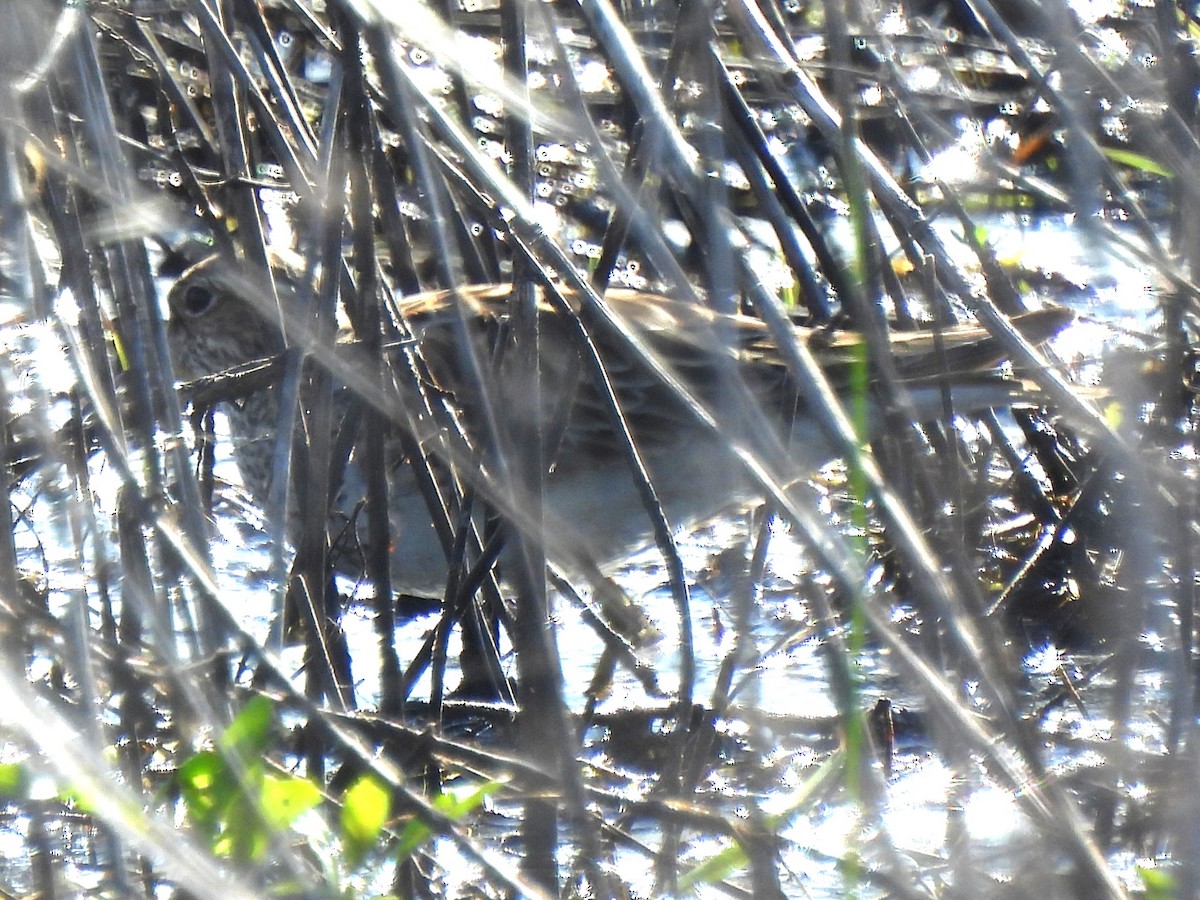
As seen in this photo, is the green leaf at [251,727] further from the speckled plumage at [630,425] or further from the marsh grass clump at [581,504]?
the speckled plumage at [630,425]

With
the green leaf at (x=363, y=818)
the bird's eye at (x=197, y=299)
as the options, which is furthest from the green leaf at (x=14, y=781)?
the bird's eye at (x=197, y=299)

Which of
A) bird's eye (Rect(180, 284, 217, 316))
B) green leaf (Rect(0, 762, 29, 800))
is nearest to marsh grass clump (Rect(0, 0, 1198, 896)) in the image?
green leaf (Rect(0, 762, 29, 800))

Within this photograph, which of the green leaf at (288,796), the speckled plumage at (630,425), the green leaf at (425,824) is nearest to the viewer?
the green leaf at (288,796)

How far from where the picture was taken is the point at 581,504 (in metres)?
4.18

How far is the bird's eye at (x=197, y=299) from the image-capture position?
522 centimetres

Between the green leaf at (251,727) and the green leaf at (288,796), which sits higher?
the green leaf at (251,727)

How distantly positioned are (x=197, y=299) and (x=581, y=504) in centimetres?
180

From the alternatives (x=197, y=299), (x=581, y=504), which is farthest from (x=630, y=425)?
(x=197, y=299)

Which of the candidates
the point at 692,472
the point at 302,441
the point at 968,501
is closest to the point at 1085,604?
the point at 968,501

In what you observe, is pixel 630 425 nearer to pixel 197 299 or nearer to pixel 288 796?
pixel 197 299

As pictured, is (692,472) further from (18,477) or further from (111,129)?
(111,129)

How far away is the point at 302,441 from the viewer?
3059 millimetres

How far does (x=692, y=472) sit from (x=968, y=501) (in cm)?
72

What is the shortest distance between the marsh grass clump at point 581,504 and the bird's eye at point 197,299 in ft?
2.44
